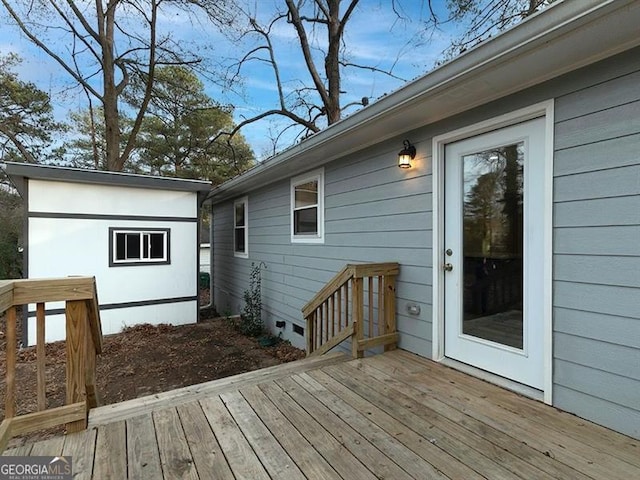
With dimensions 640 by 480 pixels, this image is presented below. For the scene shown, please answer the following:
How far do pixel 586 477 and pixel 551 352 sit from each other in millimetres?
818

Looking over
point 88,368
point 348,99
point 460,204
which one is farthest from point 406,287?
point 348,99

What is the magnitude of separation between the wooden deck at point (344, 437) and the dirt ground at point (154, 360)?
1.97 meters

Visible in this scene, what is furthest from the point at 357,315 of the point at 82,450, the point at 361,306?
the point at 82,450

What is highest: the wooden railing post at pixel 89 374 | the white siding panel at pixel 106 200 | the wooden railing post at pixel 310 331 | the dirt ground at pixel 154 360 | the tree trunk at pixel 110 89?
the tree trunk at pixel 110 89

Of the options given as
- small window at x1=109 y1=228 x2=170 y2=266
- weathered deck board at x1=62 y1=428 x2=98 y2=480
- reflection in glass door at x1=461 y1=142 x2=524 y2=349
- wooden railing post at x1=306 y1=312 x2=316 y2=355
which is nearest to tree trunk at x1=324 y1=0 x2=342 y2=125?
small window at x1=109 y1=228 x2=170 y2=266

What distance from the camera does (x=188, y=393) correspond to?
95.6 inches

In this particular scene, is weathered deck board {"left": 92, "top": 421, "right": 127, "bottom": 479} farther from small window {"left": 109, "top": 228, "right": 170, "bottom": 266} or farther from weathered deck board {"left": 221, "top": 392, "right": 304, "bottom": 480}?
small window {"left": 109, "top": 228, "right": 170, "bottom": 266}

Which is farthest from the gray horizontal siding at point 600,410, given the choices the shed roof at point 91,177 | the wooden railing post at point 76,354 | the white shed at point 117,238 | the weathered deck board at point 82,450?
the shed roof at point 91,177

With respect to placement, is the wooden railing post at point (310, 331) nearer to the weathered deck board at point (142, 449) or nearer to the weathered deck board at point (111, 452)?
the weathered deck board at point (142, 449)

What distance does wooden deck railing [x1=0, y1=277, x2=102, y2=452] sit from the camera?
171 cm

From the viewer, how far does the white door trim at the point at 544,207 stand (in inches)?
87.1

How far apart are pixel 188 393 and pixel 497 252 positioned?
8.32 ft

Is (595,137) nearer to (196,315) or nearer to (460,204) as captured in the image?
(460,204)

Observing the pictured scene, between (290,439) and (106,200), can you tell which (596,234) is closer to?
(290,439)
